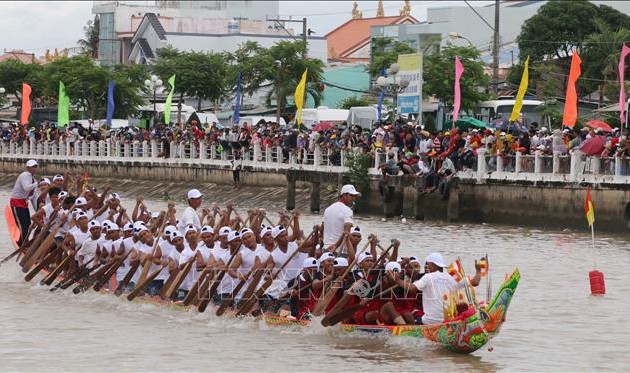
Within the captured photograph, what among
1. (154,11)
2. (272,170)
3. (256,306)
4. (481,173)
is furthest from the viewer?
(154,11)

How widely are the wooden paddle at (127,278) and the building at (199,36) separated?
208ft

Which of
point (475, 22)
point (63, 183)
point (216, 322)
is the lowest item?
point (216, 322)

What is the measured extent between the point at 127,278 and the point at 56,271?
2.39 metres

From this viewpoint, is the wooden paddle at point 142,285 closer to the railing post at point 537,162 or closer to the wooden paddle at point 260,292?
the wooden paddle at point 260,292

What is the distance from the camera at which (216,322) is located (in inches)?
723

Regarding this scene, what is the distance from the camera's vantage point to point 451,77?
5381cm

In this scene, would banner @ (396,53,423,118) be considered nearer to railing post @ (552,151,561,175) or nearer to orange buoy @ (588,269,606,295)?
railing post @ (552,151,561,175)

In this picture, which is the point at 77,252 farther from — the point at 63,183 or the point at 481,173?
the point at 481,173

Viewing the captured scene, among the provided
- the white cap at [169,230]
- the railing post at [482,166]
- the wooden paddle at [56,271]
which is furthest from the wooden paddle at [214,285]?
the railing post at [482,166]

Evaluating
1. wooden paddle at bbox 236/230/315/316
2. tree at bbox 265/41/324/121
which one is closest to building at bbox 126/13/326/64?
tree at bbox 265/41/324/121

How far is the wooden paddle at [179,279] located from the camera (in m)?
18.7

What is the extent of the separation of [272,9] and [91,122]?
155 ft

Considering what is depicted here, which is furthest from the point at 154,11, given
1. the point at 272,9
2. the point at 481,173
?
the point at 481,173

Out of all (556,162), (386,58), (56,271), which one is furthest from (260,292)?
(386,58)
